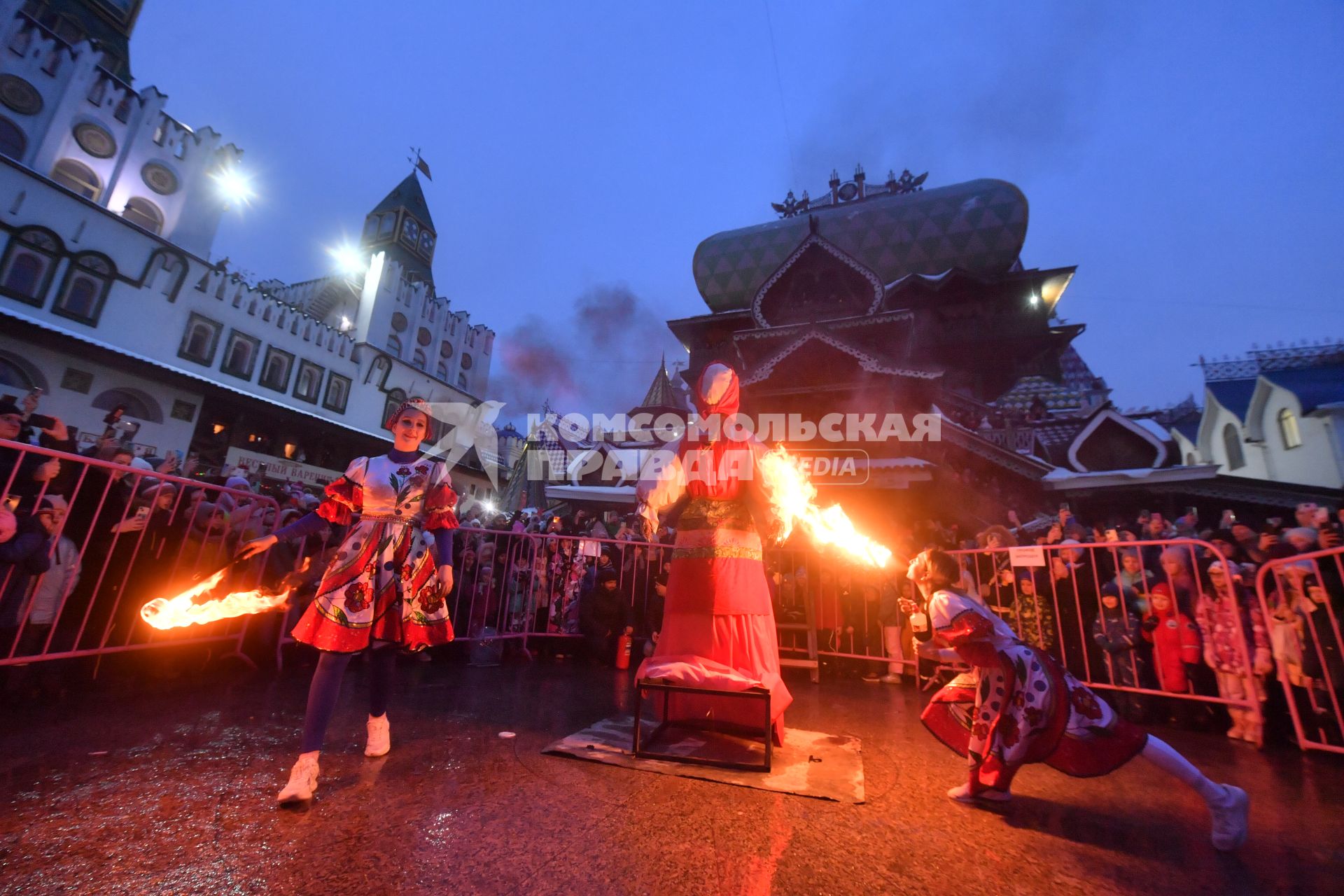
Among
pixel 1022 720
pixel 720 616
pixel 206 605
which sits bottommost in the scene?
pixel 1022 720

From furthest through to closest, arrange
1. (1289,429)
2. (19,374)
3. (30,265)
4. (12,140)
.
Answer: (12,140) < (30,265) < (1289,429) < (19,374)

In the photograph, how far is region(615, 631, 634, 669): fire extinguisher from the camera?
7.29 meters

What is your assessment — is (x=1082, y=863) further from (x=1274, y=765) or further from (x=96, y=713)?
(x=96, y=713)

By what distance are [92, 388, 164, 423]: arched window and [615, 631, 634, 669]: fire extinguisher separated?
22519 mm

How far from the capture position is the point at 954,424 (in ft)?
48.6

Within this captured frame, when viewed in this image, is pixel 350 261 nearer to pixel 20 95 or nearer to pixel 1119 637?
pixel 20 95

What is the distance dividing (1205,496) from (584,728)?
16.2 metres

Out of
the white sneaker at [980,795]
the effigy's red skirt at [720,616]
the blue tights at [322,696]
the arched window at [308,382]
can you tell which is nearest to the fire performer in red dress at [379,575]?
the blue tights at [322,696]

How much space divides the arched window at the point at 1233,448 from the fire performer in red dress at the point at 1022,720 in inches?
1023

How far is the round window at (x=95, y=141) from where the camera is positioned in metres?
20.9

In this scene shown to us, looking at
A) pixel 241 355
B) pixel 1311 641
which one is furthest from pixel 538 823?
pixel 241 355

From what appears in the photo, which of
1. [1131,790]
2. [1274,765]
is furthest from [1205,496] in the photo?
[1131,790]

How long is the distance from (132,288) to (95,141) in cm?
621

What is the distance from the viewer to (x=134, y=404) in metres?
19.9
